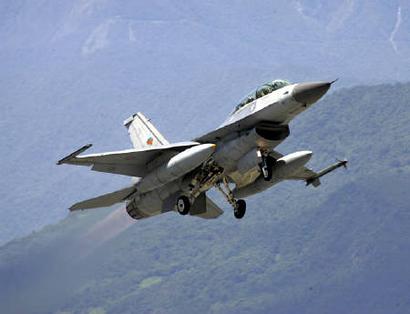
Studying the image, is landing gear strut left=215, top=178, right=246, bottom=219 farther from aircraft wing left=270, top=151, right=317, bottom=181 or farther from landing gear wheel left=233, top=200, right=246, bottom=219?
aircraft wing left=270, top=151, right=317, bottom=181

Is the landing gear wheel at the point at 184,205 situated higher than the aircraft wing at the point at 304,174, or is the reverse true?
the landing gear wheel at the point at 184,205

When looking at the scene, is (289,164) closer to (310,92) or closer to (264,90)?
(264,90)

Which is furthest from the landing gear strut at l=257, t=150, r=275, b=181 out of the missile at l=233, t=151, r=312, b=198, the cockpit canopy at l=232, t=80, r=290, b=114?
the missile at l=233, t=151, r=312, b=198

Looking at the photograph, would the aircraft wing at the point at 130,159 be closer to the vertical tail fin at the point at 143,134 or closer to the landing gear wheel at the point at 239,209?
the landing gear wheel at the point at 239,209

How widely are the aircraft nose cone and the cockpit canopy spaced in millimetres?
1437

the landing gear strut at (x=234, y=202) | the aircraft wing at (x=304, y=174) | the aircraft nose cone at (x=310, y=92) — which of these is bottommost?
the aircraft wing at (x=304, y=174)

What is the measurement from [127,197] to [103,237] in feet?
139

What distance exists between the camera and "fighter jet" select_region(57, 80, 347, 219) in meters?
50.4

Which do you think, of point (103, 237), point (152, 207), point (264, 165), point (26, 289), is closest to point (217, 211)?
point (152, 207)

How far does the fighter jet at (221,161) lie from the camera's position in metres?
50.4

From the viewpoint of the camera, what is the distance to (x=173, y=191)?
5394cm

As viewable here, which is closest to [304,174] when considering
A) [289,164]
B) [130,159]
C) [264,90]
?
[289,164]

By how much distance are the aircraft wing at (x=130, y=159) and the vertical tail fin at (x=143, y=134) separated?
21.5 feet

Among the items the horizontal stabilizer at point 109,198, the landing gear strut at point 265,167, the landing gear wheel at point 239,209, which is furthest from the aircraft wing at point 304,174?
the horizontal stabilizer at point 109,198
